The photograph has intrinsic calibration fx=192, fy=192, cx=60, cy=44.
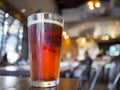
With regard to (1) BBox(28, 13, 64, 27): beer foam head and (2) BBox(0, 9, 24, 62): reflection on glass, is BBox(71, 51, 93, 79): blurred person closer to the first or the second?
(2) BBox(0, 9, 24, 62): reflection on glass

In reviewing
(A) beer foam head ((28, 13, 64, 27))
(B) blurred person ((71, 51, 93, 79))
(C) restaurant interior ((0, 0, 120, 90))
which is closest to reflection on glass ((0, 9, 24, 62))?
(C) restaurant interior ((0, 0, 120, 90))

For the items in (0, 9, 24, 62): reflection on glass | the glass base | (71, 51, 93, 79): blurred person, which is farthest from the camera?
(0, 9, 24, 62): reflection on glass

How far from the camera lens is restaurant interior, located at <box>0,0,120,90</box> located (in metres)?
3.74

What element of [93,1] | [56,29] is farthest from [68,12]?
[56,29]

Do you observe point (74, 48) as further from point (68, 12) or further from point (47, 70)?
point (47, 70)

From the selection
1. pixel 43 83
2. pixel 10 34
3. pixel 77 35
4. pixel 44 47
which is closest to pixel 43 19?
pixel 44 47

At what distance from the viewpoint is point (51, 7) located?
768cm

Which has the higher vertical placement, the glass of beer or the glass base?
the glass of beer

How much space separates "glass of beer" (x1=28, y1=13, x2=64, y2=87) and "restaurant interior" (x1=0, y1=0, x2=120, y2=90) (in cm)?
99

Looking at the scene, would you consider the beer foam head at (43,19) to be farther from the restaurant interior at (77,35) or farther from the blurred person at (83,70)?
the blurred person at (83,70)

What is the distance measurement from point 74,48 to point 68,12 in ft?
7.04

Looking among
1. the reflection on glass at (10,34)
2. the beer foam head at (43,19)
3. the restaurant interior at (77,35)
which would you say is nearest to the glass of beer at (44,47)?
the beer foam head at (43,19)

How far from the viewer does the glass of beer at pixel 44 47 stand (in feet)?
1.92

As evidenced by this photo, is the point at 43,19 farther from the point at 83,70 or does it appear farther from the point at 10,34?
the point at 10,34
